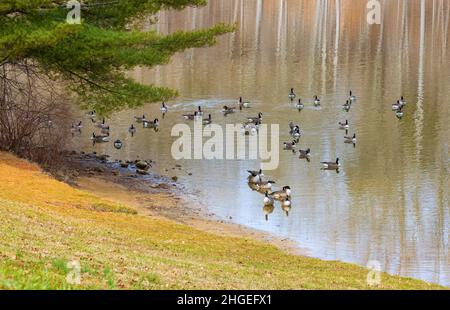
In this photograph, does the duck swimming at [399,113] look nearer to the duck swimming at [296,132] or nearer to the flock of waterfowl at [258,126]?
the flock of waterfowl at [258,126]

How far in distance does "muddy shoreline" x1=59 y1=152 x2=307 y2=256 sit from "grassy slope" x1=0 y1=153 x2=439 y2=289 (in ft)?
6.72

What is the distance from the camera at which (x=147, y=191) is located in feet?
113

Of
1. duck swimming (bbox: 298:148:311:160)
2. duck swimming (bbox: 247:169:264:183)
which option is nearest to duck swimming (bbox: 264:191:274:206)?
duck swimming (bbox: 247:169:264:183)

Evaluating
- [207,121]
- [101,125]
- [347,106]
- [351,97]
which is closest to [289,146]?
[207,121]

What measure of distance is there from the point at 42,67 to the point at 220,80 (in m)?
32.3

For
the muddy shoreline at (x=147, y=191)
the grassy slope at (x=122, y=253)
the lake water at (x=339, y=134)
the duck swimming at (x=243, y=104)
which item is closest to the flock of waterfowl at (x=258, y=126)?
the duck swimming at (x=243, y=104)

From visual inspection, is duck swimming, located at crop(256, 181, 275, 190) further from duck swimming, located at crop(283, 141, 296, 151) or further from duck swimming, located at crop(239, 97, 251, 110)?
duck swimming, located at crop(239, 97, 251, 110)

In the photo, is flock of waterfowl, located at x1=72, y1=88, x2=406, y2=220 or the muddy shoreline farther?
flock of waterfowl, located at x1=72, y1=88, x2=406, y2=220

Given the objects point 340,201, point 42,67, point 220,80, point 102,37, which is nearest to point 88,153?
point 42,67

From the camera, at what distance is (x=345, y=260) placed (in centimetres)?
2480

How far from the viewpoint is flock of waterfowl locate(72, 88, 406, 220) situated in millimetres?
32344

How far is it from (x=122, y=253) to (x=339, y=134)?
2852 cm

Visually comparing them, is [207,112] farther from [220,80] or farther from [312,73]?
[312,73]

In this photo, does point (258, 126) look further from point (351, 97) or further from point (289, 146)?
point (351, 97)
